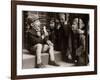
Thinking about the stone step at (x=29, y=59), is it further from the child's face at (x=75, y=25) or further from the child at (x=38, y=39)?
the child's face at (x=75, y=25)

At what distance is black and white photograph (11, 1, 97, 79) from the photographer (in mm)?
1664

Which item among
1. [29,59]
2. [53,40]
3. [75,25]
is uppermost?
[75,25]

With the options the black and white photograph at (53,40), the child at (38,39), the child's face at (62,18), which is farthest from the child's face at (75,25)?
the child at (38,39)

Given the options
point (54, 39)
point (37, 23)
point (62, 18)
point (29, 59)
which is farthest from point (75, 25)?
point (29, 59)

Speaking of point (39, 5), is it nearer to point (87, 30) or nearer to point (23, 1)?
point (23, 1)

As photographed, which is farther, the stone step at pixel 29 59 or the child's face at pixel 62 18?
the child's face at pixel 62 18

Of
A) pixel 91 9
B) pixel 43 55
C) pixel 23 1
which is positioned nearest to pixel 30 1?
pixel 23 1

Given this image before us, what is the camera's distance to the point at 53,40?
5.80 feet

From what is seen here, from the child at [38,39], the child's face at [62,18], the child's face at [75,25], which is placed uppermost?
the child's face at [62,18]

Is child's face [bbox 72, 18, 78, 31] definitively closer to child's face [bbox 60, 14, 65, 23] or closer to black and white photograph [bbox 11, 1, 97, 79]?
black and white photograph [bbox 11, 1, 97, 79]

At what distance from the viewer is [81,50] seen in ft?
6.10

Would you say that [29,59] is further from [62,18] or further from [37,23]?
[62,18]

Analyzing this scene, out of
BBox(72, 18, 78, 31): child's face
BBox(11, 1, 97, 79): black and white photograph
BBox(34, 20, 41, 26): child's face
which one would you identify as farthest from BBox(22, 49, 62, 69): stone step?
BBox(72, 18, 78, 31): child's face

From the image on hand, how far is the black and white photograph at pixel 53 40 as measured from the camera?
1664 millimetres
